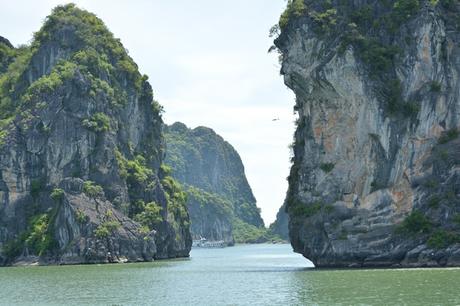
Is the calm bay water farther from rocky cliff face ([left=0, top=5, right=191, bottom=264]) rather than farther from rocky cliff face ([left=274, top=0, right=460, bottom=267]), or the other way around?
rocky cliff face ([left=0, top=5, right=191, bottom=264])

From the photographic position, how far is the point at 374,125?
62.7 meters

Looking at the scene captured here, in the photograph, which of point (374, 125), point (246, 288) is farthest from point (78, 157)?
point (246, 288)

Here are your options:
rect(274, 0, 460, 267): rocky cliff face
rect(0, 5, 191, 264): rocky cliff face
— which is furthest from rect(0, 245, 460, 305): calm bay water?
rect(0, 5, 191, 264): rocky cliff face

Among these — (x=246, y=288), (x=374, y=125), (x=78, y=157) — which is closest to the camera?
(x=246, y=288)

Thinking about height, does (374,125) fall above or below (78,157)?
below

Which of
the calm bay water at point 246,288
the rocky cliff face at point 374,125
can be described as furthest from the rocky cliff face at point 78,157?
the rocky cliff face at point 374,125

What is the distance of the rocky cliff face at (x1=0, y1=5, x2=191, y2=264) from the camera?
83.5 meters

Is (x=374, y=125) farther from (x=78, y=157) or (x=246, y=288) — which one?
(x=78, y=157)

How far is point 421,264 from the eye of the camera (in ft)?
187

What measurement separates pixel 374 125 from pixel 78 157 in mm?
38761

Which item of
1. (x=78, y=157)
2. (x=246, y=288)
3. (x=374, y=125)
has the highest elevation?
(x=78, y=157)

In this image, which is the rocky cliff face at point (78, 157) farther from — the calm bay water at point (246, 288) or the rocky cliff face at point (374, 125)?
the rocky cliff face at point (374, 125)

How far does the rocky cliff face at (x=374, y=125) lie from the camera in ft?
196

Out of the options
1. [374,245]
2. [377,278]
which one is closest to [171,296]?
[377,278]
